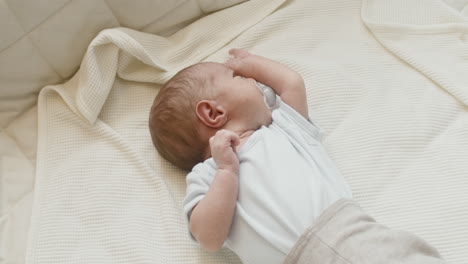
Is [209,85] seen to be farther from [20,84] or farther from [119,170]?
[20,84]

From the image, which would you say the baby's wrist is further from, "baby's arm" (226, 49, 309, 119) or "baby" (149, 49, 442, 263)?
"baby's arm" (226, 49, 309, 119)

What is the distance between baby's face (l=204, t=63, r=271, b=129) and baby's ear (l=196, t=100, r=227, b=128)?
0.05ft

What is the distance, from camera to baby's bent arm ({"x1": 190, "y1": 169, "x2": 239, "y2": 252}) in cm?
92

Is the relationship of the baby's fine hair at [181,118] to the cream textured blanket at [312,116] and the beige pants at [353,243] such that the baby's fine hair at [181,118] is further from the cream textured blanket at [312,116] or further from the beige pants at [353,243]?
the beige pants at [353,243]

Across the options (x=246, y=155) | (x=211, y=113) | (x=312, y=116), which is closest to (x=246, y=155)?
(x=246, y=155)

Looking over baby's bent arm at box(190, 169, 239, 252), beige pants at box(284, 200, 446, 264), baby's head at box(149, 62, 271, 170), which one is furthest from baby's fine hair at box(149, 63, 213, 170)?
beige pants at box(284, 200, 446, 264)

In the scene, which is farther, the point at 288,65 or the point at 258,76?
the point at 288,65

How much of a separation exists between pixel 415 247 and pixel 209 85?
0.48m

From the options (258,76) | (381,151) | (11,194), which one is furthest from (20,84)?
(381,151)

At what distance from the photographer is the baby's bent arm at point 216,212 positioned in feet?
3.01

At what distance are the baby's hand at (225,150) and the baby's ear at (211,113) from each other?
45mm

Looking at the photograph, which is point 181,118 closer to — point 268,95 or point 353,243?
point 268,95

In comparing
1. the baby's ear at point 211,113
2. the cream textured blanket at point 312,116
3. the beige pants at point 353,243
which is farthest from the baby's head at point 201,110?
the beige pants at point 353,243

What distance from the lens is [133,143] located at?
1.14 meters
